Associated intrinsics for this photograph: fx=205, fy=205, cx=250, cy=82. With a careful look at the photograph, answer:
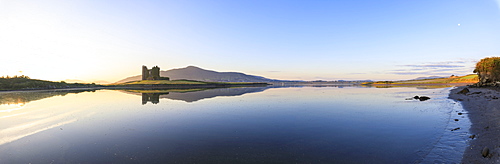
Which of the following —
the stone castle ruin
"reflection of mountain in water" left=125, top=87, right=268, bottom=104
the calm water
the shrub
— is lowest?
the calm water

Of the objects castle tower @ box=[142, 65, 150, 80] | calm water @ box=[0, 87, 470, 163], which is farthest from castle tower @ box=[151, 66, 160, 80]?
calm water @ box=[0, 87, 470, 163]

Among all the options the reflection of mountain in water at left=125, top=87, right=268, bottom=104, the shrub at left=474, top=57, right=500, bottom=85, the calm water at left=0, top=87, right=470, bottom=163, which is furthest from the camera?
the shrub at left=474, top=57, right=500, bottom=85

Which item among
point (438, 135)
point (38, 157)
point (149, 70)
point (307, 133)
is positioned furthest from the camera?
point (149, 70)

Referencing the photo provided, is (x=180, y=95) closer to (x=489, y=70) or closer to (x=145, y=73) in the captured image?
(x=489, y=70)

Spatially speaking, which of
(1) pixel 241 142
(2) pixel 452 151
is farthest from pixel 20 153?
(2) pixel 452 151

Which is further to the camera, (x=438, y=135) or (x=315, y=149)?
(x=438, y=135)

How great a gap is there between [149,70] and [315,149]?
569 feet

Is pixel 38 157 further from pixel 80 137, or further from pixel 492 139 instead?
pixel 492 139

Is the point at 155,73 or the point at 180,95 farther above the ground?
the point at 155,73

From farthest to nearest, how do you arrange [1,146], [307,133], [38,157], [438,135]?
[307,133]
[438,135]
[1,146]
[38,157]

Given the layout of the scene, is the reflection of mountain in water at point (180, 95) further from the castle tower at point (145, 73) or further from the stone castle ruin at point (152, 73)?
the castle tower at point (145, 73)

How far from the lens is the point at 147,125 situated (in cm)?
1498

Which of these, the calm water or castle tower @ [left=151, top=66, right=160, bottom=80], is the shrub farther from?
castle tower @ [left=151, top=66, right=160, bottom=80]

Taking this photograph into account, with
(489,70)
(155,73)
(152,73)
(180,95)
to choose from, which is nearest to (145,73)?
(152,73)
